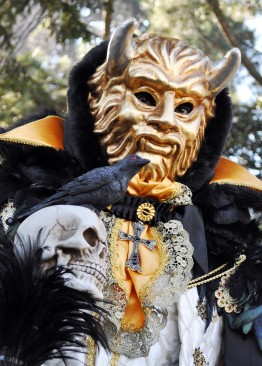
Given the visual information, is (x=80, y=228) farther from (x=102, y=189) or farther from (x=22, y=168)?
(x=22, y=168)

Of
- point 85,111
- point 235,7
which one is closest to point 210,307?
point 85,111

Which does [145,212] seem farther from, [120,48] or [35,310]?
[35,310]

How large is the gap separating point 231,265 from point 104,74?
1013 mm

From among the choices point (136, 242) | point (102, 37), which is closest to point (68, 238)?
point (136, 242)

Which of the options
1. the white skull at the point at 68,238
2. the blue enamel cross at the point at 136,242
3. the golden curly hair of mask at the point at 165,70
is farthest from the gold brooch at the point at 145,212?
the white skull at the point at 68,238

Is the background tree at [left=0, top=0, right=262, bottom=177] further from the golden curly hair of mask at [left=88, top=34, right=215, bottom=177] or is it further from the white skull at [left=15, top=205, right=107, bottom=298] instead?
the white skull at [left=15, top=205, right=107, bottom=298]

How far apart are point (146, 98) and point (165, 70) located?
5.9 inches

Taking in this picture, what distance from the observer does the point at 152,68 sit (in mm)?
4242

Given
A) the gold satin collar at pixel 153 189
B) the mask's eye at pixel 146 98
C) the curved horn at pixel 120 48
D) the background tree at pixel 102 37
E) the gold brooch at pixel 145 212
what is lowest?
the background tree at pixel 102 37

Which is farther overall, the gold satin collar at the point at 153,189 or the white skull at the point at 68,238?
the gold satin collar at the point at 153,189

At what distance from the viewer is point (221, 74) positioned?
4.37 m

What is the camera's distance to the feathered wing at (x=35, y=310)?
2.81m

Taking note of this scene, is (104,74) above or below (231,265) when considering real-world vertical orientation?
above

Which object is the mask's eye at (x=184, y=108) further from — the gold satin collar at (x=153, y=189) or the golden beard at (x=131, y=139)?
the gold satin collar at (x=153, y=189)
